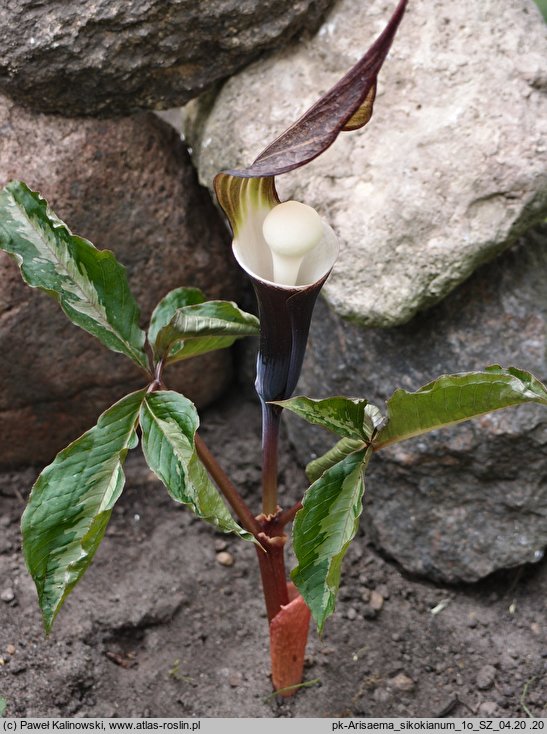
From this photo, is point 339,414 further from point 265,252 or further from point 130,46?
point 130,46

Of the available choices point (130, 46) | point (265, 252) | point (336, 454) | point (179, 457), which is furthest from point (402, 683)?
point (130, 46)

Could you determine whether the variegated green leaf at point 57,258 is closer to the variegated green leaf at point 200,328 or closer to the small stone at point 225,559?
the variegated green leaf at point 200,328

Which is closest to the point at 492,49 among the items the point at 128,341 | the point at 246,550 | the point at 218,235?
the point at 218,235

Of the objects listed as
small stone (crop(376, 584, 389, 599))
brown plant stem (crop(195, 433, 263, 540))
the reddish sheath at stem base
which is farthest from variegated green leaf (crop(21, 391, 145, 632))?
small stone (crop(376, 584, 389, 599))

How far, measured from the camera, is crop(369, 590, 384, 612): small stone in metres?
1.42

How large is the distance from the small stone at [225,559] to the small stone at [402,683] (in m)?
0.35

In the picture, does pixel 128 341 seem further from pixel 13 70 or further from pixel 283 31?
pixel 283 31

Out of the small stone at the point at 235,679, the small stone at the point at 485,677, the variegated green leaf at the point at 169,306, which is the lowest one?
the small stone at the point at 485,677

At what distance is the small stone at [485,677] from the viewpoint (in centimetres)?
129

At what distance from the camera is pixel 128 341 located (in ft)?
3.44

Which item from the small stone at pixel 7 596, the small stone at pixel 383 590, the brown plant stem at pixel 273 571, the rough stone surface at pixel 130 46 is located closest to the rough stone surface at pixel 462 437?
the small stone at pixel 383 590

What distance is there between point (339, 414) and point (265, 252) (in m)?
Result: 0.21

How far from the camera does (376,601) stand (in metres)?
1.43

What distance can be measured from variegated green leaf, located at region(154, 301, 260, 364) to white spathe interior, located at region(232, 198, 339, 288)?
0.29 feet
